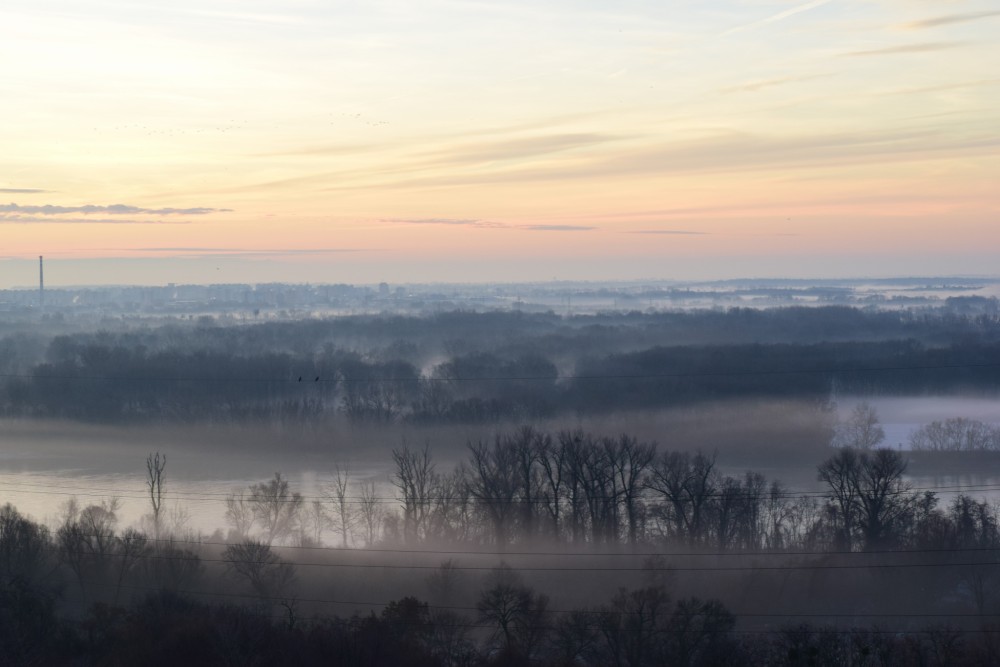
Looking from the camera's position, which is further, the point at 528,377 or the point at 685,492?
the point at 528,377

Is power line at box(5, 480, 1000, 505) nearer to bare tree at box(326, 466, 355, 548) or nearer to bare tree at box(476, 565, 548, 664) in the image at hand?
bare tree at box(326, 466, 355, 548)

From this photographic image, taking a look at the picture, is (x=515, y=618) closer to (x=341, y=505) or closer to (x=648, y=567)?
(x=648, y=567)

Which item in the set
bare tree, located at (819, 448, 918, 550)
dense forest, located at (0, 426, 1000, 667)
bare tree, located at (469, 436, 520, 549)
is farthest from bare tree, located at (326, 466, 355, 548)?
bare tree, located at (819, 448, 918, 550)

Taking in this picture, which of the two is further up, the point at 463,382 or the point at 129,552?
the point at 463,382

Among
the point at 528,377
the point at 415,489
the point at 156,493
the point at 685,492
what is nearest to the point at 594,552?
the point at 685,492

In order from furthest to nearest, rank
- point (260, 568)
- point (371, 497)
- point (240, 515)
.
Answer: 1. point (371, 497)
2. point (240, 515)
3. point (260, 568)

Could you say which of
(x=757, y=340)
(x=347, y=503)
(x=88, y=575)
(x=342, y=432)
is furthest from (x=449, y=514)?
(x=757, y=340)

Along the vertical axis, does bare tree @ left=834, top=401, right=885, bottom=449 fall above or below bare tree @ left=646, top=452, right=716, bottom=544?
above
